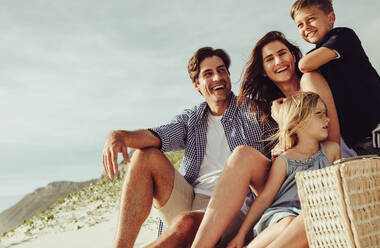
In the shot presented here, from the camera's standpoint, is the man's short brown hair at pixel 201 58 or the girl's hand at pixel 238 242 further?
the man's short brown hair at pixel 201 58

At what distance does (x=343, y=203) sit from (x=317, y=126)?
831 mm

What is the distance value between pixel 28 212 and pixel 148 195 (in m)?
13.2

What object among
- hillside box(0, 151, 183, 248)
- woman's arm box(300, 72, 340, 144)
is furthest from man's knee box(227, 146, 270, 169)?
hillside box(0, 151, 183, 248)

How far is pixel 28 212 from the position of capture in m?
14.5

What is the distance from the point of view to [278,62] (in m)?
3.20

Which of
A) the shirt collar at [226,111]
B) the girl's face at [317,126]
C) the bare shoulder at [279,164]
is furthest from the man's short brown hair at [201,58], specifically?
the bare shoulder at [279,164]

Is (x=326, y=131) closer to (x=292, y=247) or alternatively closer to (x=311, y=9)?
(x=292, y=247)

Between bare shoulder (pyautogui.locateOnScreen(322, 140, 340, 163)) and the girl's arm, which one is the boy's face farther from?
the girl's arm

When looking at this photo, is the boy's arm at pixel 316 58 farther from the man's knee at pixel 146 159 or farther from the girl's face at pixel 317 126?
the man's knee at pixel 146 159

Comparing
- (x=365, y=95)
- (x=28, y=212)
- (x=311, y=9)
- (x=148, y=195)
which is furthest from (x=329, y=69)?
(x=28, y=212)

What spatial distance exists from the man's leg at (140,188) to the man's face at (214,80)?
2.93 feet

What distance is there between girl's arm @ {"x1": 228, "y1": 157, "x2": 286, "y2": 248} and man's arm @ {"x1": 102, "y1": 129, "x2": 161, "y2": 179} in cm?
92

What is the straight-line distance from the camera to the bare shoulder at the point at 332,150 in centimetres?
255

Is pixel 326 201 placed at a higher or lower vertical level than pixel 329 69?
lower
